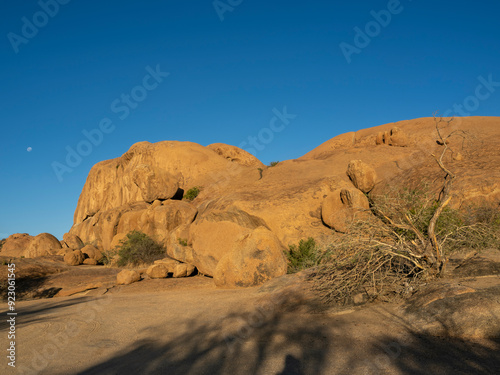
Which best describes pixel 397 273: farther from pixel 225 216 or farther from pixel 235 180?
pixel 235 180

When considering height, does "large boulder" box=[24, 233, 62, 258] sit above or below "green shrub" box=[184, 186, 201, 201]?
below

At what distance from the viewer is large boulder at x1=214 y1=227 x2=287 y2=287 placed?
360 inches

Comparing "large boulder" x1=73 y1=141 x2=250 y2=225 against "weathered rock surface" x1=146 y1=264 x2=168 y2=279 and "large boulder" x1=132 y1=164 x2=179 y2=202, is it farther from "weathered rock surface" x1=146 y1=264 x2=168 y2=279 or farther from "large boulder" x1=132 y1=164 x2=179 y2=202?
"weathered rock surface" x1=146 y1=264 x2=168 y2=279

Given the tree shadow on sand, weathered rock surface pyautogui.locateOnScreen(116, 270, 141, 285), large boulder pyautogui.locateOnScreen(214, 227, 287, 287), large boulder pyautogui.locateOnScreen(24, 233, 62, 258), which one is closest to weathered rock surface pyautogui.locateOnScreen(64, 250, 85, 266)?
large boulder pyautogui.locateOnScreen(24, 233, 62, 258)

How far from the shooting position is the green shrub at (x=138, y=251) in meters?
18.0

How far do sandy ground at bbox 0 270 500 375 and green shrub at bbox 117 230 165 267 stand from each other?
36.6 feet

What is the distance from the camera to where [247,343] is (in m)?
4.36

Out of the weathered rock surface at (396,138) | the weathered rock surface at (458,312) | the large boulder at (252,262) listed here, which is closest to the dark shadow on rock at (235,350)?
the weathered rock surface at (458,312)

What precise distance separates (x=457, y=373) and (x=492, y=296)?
1.56m

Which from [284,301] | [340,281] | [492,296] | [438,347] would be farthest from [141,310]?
[492,296]

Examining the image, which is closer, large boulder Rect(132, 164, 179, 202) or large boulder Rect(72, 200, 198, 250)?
large boulder Rect(72, 200, 198, 250)

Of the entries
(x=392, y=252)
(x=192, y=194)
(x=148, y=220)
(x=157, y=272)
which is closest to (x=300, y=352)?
(x=392, y=252)

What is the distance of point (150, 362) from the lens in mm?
3965

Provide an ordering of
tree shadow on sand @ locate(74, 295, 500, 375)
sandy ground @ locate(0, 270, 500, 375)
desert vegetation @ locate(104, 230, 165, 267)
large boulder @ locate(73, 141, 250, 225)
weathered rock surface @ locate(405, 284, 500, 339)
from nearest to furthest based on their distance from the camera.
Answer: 1. tree shadow on sand @ locate(74, 295, 500, 375)
2. sandy ground @ locate(0, 270, 500, 375)
3. weathered rock surface @ locate(405, 284, 500, 339)
4. desert vegetation @ locate(104, 230, 165, 267)
5. large boulder @ locate(73, 141, 250, 225)
